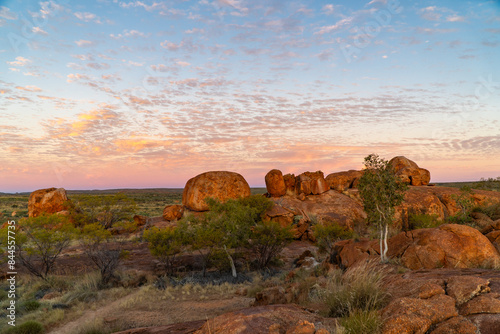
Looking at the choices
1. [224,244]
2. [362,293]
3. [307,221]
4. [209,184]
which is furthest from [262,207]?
[362,293]

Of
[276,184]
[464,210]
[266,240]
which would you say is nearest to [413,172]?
[464,210]

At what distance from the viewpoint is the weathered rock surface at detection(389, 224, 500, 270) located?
1052 cm

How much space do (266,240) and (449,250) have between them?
32.9ft

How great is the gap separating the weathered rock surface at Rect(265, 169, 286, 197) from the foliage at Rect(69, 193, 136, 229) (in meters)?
15.4

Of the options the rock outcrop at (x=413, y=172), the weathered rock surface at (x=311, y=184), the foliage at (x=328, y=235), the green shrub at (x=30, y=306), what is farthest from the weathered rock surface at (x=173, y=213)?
the rock outcrop at (x=413, y=172)

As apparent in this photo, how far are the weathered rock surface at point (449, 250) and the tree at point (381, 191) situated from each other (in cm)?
105

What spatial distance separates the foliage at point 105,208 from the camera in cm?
2170

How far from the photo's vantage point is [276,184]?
111ft

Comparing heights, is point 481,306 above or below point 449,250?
above

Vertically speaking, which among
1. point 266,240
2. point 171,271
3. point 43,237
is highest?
point 43,237

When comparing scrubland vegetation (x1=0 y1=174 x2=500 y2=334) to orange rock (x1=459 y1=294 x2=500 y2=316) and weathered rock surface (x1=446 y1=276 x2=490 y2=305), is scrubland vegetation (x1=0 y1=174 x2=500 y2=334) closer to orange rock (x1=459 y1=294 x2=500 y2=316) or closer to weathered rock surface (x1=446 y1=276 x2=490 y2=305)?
weathered rock surface (x1=446 y1=276 x2=490 y2=305)

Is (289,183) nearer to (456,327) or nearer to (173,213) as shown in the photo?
(173,213)

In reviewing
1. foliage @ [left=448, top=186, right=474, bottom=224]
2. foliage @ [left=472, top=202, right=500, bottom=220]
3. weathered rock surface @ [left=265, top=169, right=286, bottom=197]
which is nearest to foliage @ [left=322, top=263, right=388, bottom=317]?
foliage @ [left=448, top=186, right=474, bottom=224]

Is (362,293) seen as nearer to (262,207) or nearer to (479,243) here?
(479,243)
